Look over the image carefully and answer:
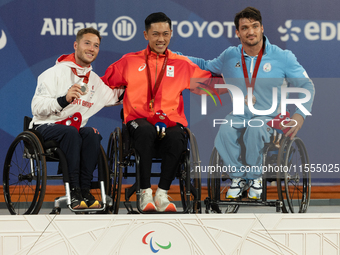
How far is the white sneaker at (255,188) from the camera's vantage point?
2.41m

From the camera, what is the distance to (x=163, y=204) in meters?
2.28

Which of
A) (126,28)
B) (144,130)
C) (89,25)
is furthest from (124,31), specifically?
(144,130)

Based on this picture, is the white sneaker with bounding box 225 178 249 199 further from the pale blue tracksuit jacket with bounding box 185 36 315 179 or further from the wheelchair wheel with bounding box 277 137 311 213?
the wheelchair wheel with bounding box 277 137 311 213

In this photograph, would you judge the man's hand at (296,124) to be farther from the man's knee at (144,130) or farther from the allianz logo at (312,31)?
the allianz logo at (312,31)

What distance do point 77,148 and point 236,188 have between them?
92cm

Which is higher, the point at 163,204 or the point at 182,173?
the point at 182,173

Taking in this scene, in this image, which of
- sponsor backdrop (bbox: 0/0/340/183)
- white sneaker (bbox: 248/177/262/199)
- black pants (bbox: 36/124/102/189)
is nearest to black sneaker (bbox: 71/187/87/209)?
black pants (bbox: 36/124/102/189)

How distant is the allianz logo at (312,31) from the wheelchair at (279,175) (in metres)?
1.45

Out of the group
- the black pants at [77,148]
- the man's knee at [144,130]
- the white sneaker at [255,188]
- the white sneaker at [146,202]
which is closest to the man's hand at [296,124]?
the white sneaker at [255,188]

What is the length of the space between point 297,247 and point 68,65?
1.65 meters

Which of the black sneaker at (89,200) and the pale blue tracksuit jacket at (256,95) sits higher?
the pale blue tracksuit jacket at (256,95)

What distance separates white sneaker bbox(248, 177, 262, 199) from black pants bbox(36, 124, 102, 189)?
90 cm

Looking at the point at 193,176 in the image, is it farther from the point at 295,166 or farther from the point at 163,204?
the point at 295,166

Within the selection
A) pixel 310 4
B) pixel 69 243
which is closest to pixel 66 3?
pixel 310 4
